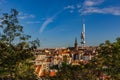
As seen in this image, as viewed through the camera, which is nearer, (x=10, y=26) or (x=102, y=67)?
(x=10, y=26)

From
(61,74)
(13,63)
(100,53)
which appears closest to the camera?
(13,63)

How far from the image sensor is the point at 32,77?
99.5ft

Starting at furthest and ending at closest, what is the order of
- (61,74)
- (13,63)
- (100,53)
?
(61,74) → (100,53) → (13,63)

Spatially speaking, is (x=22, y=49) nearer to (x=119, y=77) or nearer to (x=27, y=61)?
(x=27, y=61)

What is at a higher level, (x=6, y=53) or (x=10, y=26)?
(x=10, y=26)

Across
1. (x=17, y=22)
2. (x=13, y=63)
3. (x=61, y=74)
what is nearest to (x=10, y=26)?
(x=17, y=22)

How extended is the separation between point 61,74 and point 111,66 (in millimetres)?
6231

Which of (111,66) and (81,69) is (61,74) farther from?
(111,66)

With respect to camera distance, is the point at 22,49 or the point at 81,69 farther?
the point at 81,69

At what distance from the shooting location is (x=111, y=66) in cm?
3050

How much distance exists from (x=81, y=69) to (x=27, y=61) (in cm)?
669

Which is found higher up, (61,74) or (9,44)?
(9,44)

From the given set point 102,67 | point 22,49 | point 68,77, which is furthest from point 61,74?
point 22,49

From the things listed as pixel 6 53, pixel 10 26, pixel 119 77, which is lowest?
pixel 119 77
